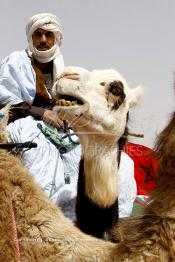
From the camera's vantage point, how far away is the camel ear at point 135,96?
2436mm

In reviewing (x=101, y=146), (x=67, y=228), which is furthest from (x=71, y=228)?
(x=101, y=146)

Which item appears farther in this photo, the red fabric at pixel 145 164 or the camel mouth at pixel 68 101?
the camel mouth at pixel 68 101

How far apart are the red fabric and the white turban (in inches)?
33.3

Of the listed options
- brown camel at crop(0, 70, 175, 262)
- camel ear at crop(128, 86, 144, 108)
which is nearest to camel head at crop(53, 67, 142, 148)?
camel ear at crop(128, 86, 144, 108)

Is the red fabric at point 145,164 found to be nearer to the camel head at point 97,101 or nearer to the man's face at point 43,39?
the camel head at point 97,101

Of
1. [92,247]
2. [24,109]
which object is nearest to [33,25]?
[24,109]

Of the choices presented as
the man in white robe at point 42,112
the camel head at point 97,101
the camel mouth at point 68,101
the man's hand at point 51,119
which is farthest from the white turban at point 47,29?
the camel mouth at point 68,101

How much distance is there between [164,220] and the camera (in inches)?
50.3

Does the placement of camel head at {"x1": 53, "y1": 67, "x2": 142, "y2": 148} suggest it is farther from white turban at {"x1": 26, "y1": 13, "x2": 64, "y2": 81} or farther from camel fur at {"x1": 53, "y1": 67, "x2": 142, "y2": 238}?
white turban at {"x1": 26, "y1": 13, "x2": 64, "y2": 81}

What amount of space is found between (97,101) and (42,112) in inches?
19.3

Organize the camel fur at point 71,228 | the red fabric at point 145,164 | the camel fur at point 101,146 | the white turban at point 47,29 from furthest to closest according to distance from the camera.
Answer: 1. the white turban at point 47,29
2. the camel fur at point 101,146
3. the red fabric at point 145,164
4. the camel fur at point 71,228

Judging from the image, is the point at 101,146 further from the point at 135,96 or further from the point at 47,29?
the point at 47,29

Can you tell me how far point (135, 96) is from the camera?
2.45 metres

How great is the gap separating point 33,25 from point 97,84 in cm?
133
